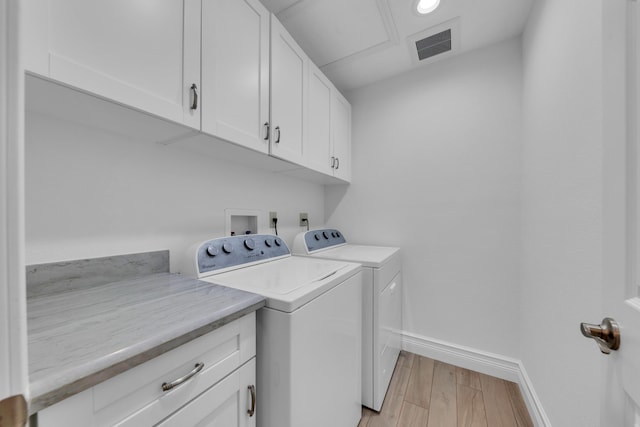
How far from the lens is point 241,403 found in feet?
2.45

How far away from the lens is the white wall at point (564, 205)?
31.7 inches

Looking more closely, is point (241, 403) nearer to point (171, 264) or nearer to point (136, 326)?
point (136, 326)

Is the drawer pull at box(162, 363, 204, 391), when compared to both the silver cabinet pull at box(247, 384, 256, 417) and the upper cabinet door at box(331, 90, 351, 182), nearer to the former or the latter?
the silver cabinet pull at box(247, 384, 256, 417)

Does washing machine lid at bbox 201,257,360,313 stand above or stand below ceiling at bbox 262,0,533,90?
below

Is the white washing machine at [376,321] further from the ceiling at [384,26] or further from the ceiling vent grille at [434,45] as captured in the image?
the ceiling vent grille at [434,45]

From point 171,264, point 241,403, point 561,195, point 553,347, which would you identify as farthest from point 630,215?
point 171,264

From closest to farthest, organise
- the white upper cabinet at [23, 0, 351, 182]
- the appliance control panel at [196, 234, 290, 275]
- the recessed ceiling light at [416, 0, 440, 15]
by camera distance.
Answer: the white upper cabinet at [23, 0, 351, 182]
the appliance control panel at [196, 234, 290, 275]
the recessed ceiling light at [416, 0, 440, 15]

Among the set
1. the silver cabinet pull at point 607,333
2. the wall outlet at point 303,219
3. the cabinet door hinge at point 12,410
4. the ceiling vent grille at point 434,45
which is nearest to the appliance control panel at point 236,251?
the wall outlet at point 303,219

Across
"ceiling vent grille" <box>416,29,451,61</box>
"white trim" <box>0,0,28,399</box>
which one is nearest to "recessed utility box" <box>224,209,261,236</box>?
"white trim" <box>0,0,28,399</box>

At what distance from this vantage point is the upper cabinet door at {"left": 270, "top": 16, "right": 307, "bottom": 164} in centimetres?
127

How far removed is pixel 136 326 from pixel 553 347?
1.64 m

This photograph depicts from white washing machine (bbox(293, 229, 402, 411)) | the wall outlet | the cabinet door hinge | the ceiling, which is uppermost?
the ceiling

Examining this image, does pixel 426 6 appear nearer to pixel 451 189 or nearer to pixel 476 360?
pixel 451 189

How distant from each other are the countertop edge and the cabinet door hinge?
101 millimetres
